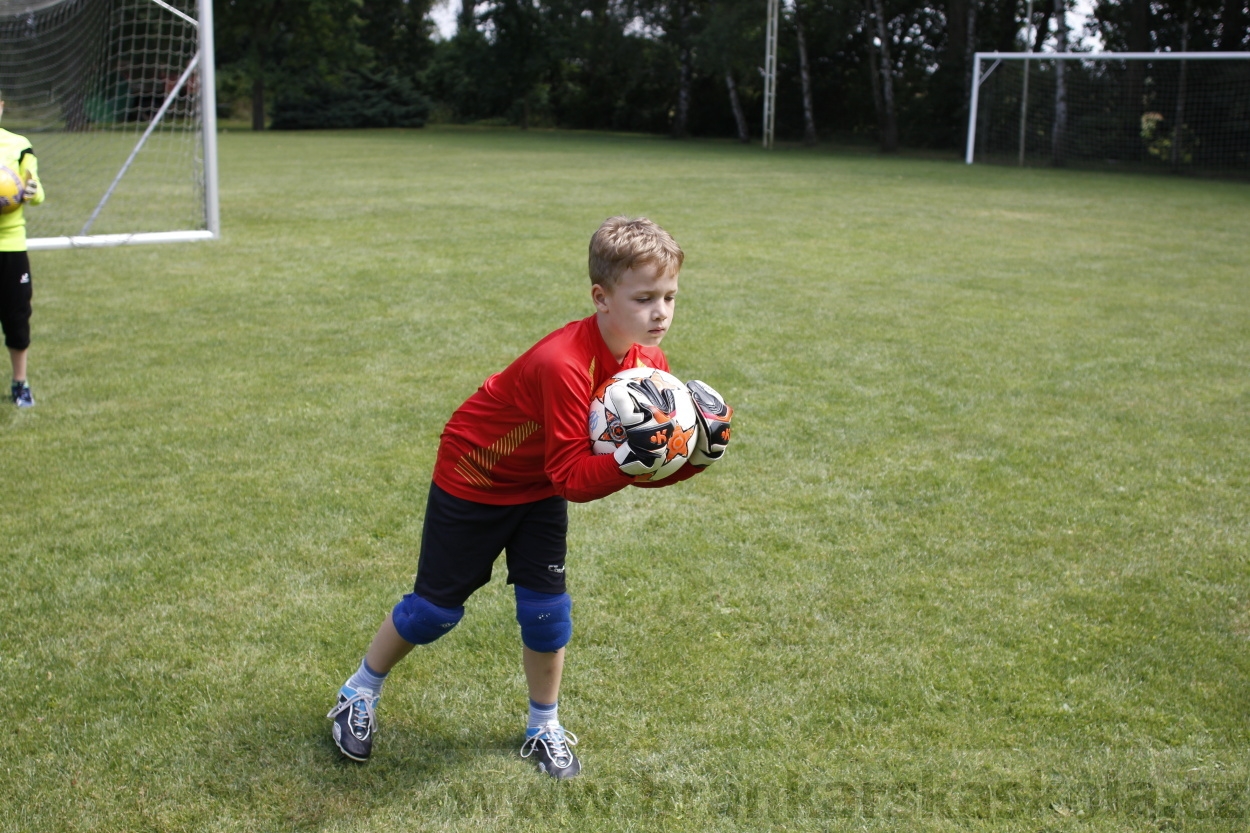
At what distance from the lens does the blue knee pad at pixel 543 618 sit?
10.7 feet

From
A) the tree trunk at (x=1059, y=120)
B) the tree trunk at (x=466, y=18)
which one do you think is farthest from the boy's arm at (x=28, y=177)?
the tree trunk at (x=466, y=18)

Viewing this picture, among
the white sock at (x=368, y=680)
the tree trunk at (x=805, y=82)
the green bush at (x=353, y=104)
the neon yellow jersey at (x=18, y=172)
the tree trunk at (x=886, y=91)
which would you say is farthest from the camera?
the green bush at (x=353, y=104)

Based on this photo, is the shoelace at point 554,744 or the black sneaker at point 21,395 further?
the black sneaker at point 21,395

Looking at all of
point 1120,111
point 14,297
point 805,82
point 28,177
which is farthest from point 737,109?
point 14,297

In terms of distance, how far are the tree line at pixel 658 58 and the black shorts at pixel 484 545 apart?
109 ft

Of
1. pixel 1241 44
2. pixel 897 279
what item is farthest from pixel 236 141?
pixel 1241 44

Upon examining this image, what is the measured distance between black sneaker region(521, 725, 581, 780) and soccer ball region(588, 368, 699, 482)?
1035 mm

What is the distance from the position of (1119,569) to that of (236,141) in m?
34.6

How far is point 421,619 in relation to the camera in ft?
10.9

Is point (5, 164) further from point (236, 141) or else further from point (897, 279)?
point (236, 141)

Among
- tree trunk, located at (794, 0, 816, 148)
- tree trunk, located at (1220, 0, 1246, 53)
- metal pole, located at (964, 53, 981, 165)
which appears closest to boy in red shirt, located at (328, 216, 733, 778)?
metal pole, located at (964, 53, 981, 165)

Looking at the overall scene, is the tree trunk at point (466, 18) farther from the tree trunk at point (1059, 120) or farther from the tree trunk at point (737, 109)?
the tree trunk at point (1059, 120)

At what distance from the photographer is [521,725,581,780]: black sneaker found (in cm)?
336

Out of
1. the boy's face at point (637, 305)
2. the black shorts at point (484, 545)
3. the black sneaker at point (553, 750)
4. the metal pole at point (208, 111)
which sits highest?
the metal pole at point (208, 111)
